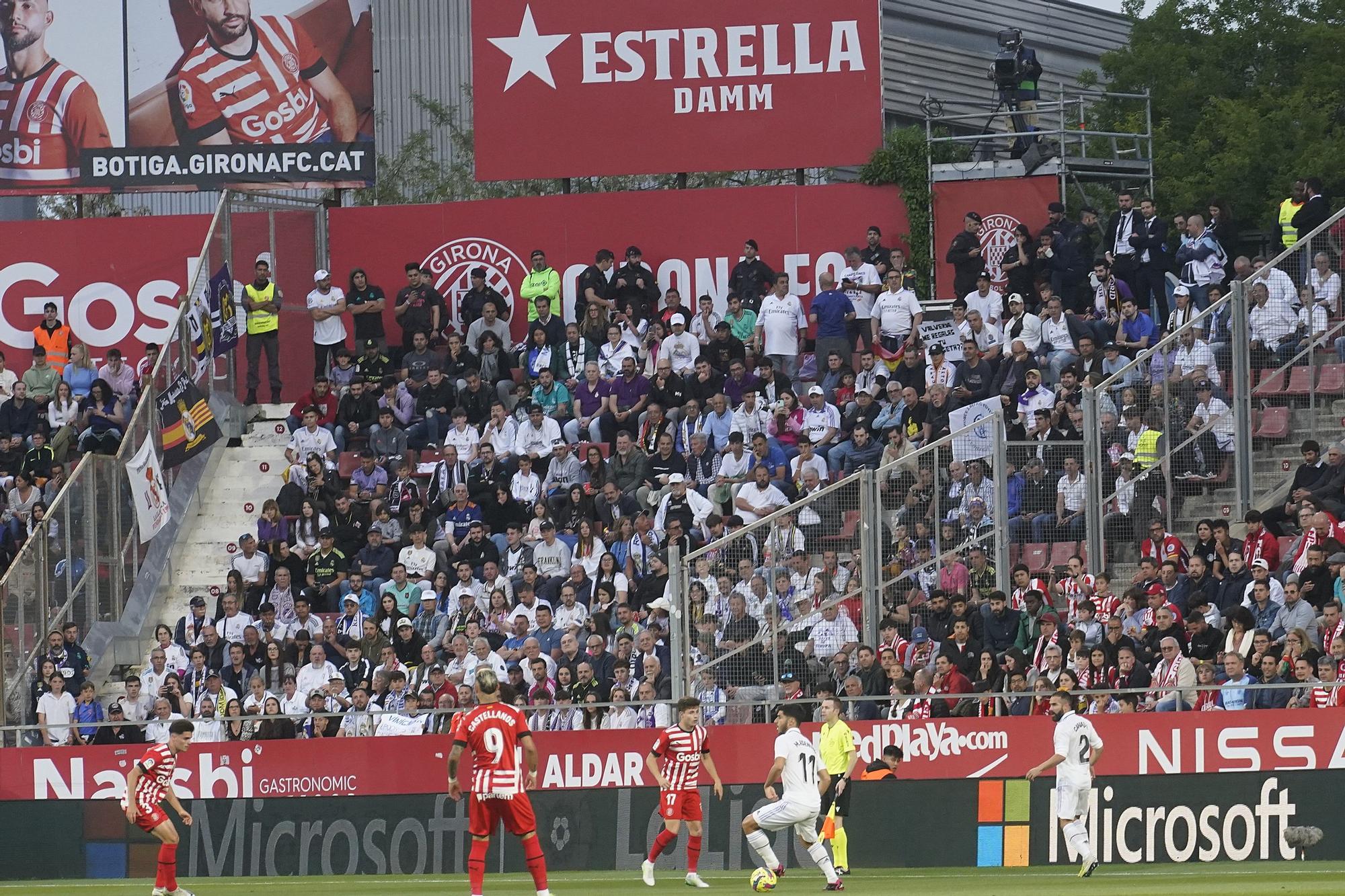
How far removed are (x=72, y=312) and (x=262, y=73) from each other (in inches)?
198

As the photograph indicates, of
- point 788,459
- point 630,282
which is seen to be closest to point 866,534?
point 788,459

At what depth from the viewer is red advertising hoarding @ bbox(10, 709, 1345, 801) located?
69.1ft

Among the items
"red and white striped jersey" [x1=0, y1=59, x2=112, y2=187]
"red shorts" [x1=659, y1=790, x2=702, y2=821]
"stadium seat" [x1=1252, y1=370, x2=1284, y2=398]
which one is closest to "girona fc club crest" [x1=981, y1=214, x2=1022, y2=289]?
"stadium seat" [x1=1252, y1=370, x2=1284, y2=398]

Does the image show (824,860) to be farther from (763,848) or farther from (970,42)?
(970,42)

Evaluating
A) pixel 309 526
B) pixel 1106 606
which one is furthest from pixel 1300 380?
pixel 309 526

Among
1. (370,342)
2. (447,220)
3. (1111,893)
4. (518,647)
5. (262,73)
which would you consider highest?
(262,73)

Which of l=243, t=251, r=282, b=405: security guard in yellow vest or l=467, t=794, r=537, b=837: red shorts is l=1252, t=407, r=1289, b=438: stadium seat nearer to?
l=467, t=794, r=537, b=837: red shorts

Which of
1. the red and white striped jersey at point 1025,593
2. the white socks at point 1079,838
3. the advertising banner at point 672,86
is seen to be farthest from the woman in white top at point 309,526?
the white socks at point 1079,838

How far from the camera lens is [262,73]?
3478cm

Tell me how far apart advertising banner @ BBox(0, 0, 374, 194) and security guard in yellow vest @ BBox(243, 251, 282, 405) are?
110 inches

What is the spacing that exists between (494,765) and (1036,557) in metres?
10.2

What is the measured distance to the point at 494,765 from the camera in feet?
55.6

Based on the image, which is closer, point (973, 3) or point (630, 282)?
point (630, 282)

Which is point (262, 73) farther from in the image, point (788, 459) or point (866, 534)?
point (866, 534)
